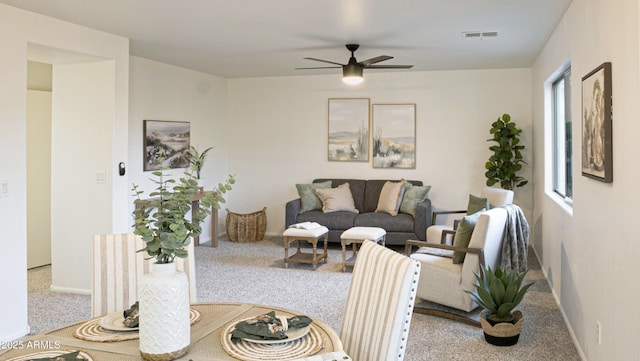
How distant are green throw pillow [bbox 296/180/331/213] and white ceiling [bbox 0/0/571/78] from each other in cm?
180

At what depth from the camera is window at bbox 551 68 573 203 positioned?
16.0 feet

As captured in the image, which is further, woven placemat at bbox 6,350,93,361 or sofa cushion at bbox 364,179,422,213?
sofa cushion at bbox 364,179,422,213

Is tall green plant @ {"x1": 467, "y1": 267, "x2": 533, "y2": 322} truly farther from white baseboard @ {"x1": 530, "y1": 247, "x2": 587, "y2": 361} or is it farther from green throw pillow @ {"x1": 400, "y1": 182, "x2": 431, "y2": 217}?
green throw pillow @ {"x1": 400, "y1": 182, "x2": 431, "y2": 217}

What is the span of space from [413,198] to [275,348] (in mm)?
5648

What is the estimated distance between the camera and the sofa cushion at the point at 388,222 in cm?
697

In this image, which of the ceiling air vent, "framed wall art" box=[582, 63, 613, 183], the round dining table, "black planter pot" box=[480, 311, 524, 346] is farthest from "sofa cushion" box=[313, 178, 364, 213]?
the round dining table

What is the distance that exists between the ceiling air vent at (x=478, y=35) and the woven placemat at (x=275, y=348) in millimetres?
4035

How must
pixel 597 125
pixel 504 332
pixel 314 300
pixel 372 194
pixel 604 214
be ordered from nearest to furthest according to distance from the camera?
pixel 604 214 < pixel 597 125 < pixel 504 332 < pixel 314 300 < pixel 372 194

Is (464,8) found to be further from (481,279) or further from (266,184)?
(266,184)

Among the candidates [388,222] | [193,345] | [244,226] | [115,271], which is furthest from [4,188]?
[388,222]

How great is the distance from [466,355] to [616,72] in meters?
2.00

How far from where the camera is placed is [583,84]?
11.6 ft

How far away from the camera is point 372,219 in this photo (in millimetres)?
7102

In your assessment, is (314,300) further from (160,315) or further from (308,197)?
(160,315)
